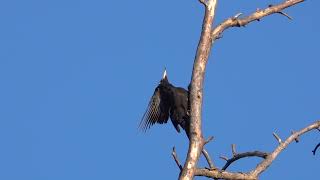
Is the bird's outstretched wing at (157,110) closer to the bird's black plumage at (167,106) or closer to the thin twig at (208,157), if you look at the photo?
the bird's black plumage at (167,106)

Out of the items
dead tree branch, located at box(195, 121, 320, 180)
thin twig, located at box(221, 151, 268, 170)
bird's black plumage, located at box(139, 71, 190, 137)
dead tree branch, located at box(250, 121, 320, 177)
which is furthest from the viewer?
bird's black plumage, located at box(139, 71, 190, 137)

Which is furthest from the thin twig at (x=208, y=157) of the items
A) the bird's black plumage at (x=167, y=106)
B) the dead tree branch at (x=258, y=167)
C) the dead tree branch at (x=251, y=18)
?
the bird's black plumage at (x=167, y=106)

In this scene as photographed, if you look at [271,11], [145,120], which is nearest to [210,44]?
[271,11]

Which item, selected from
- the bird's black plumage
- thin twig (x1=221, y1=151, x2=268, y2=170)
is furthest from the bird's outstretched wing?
thin twig (x1=221, y1=151, x2=268, y2=170)

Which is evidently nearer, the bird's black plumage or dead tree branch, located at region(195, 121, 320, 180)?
→ dead tree branch, located at region(195, 121, 320, 180)

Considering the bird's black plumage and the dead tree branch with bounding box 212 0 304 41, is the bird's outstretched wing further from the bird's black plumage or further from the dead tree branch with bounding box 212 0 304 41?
the dead tree branch with bounding box 212 0 304 41

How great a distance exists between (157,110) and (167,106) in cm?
22

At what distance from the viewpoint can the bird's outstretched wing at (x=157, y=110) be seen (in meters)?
13.8

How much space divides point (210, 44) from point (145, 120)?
198 inches

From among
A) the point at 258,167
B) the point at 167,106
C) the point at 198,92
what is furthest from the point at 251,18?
the point at 167,106

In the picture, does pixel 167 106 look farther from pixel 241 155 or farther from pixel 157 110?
pixel 241 155

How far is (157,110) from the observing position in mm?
14102

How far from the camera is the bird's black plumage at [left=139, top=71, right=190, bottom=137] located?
45.0ft

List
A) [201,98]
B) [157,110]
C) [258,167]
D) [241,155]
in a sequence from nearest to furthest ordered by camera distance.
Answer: [201,98]
[258,167]
[241,155]
[157,110]
